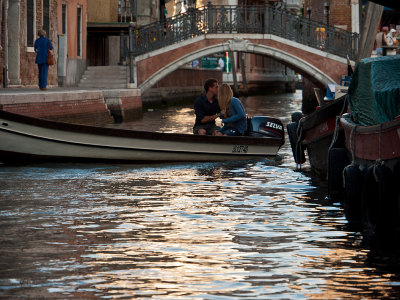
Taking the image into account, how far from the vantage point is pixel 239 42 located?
3194 cm

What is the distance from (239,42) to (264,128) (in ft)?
53.6

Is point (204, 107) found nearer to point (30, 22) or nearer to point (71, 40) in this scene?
point (30, 22)

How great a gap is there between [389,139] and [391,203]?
53cm

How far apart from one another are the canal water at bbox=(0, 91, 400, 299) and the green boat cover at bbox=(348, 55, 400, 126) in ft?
3.29

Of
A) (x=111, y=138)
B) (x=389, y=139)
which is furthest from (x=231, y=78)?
(x=389, y=139)

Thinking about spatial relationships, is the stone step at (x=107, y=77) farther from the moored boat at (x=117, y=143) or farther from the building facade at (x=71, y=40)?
the moored boat at (x=117, y=143)

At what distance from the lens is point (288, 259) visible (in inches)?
298

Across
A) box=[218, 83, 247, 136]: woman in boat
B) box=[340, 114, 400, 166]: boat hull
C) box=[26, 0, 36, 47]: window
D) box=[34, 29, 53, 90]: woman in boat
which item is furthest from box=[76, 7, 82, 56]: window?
box=[340, 114, 400, 166]: boat hull

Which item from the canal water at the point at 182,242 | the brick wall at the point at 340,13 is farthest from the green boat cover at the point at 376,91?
the brick wall at the point at 340,13

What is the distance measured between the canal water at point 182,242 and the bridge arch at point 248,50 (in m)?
18.3

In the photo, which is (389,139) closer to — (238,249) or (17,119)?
(238,249)

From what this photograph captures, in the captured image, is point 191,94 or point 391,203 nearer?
point 391,203

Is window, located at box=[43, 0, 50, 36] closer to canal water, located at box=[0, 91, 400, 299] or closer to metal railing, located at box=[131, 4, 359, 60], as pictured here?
metal railing, located at box=[131, 4, 359, 60]

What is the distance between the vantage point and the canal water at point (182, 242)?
666cm
